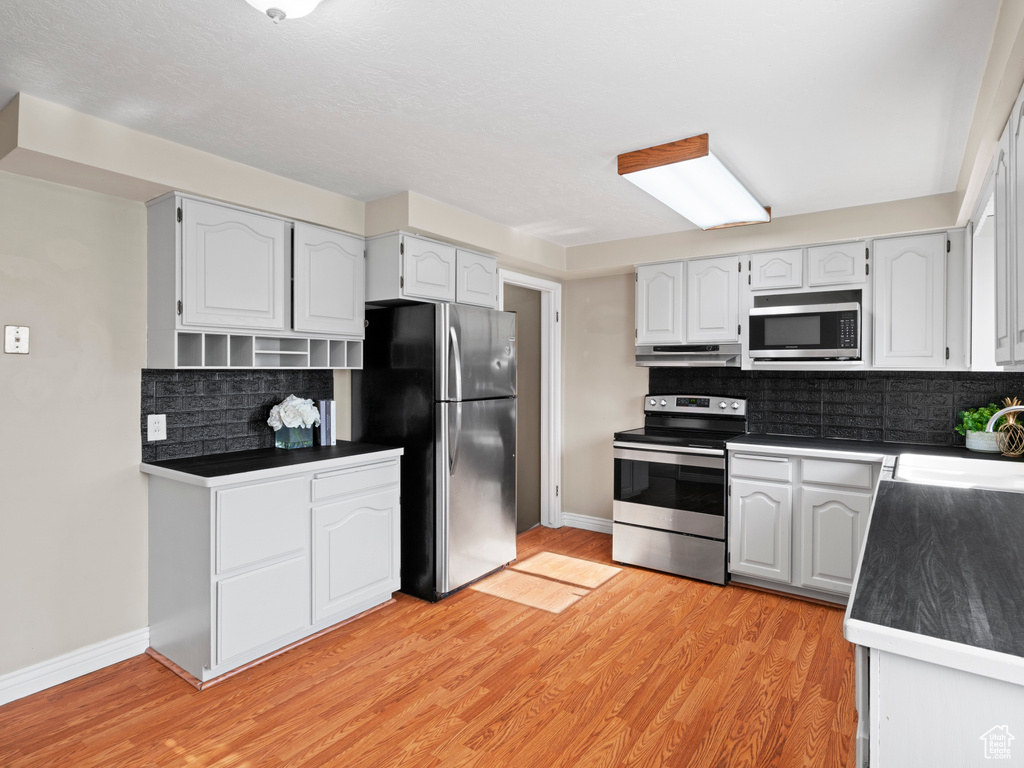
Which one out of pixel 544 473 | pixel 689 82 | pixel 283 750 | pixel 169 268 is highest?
pixel 689 82

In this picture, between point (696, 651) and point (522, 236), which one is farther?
point (522, 236)

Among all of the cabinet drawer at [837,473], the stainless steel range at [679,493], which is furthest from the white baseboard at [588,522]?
the cabinet drawer at [837,473]

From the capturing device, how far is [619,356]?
4.62 metres

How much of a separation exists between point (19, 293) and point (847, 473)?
4000 mm

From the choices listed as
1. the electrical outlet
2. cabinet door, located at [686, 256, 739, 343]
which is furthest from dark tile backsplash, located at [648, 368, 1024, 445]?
the electrical outlet

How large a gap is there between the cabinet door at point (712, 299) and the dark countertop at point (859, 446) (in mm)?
686

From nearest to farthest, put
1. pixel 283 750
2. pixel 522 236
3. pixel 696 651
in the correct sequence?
1. pixel 283 750
2. pixel 696 651
3. pixel 522 236

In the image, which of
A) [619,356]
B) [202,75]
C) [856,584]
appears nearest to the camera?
[856,584]

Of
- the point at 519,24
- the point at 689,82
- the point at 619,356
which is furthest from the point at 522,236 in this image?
the point at 519,24

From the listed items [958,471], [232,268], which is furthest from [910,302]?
[232,268]

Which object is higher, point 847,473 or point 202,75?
point 202,75

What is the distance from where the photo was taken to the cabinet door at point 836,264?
3393 mm

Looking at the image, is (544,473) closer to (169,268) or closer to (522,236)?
(522,236)

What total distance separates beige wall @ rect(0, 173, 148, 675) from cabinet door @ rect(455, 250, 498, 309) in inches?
65.7
